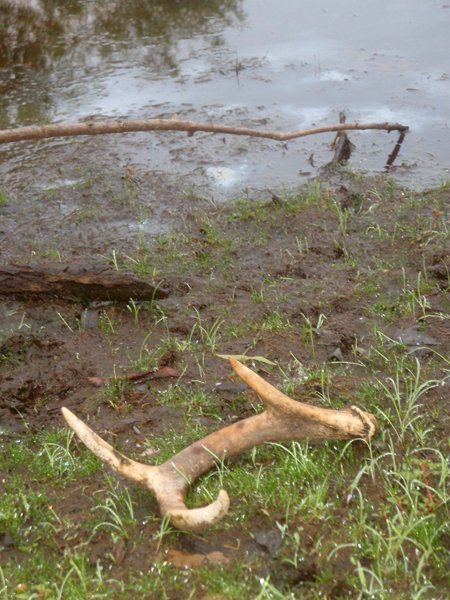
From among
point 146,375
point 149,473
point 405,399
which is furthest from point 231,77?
point 149,473

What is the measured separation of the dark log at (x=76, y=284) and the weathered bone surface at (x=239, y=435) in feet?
5.17

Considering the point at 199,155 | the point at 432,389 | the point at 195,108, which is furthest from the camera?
the point at 195,108

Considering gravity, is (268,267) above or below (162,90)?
below

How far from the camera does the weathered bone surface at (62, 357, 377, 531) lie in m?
3.46

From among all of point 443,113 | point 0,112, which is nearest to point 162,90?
point 0,112

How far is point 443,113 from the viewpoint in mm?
7855

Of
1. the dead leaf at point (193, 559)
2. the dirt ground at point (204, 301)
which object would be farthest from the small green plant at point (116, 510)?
the dead leaf at point (193, 559)

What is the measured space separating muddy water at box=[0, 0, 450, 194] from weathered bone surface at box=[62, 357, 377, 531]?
348cm

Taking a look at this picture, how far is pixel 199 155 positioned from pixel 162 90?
1639mm

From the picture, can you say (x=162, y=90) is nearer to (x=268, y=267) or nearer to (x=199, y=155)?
(x=199, y=155)

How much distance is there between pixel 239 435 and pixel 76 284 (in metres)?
1.84

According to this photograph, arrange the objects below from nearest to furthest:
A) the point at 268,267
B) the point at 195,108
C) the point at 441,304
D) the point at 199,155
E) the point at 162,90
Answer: the point at 441,304
the point at 268,267
the point at 199,155
the point at 195,108
the point at 162,90

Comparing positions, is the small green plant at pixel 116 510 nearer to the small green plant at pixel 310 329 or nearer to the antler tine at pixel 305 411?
the antler tine at pixel 305 411

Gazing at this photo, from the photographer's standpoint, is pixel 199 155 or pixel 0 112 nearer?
pixel 199 155
